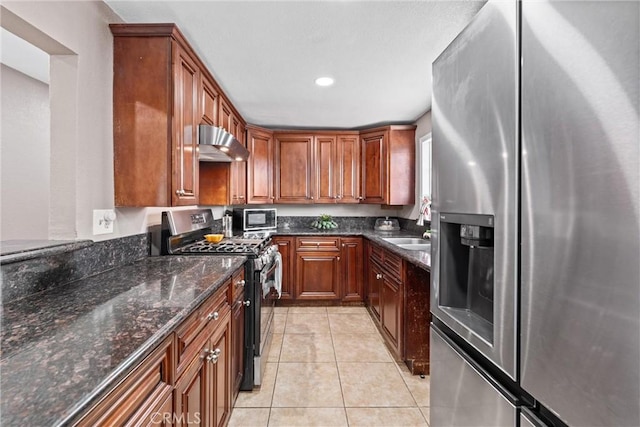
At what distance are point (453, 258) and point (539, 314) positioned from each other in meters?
0.42

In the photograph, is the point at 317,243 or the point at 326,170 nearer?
the point at 317,243

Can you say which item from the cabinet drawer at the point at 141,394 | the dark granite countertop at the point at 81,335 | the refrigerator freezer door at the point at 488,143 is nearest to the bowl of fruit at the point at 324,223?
the dark granite countertop at the point at 81,335

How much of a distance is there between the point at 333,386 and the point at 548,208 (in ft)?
6.27

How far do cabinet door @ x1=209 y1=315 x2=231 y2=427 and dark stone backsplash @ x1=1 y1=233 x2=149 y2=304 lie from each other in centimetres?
68

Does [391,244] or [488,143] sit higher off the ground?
[488,143]

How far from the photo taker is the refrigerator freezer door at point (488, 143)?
69 centimetres

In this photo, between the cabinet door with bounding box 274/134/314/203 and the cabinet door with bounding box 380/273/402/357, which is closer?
the cabinet door with bounding box 380/273/402/357

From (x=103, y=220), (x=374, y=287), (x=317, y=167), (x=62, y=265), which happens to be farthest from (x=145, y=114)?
(x=374, y=287)

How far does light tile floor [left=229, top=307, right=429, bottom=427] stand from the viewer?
171 centimetres

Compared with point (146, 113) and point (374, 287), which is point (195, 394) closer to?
point (146, 113)

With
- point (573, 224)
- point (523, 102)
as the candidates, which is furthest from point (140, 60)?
point (573, 224)

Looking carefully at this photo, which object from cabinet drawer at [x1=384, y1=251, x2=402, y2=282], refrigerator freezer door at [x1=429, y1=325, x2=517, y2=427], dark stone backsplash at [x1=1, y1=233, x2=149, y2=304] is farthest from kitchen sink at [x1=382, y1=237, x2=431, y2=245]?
dark stone backsplash at [x1=1, y1=233, x2=149, y2=304]

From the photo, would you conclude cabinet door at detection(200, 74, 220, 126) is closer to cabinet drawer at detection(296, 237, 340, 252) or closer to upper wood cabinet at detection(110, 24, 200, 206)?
upper wood cabinet at detection(110, 24, 200, 206)

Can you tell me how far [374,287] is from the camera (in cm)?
309
